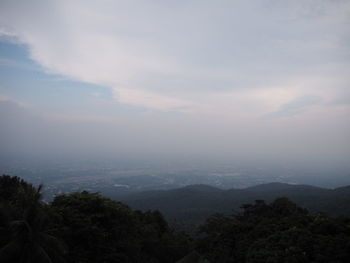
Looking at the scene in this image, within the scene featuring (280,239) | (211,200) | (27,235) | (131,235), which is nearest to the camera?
(27,235)

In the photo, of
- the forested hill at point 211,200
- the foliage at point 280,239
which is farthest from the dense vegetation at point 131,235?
the forested hill at point 211,200

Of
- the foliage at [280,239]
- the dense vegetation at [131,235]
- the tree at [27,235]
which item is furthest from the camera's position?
the foliage at [280,239]

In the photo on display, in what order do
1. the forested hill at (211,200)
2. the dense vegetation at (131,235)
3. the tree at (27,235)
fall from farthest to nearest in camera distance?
the forested hill at (211,200) < the dense vegetation at (131,235) < the tree at (27,235)

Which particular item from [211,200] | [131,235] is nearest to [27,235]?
[131,235]

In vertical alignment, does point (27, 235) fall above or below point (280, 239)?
above

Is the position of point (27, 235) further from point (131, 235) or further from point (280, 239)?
point (280, 239)

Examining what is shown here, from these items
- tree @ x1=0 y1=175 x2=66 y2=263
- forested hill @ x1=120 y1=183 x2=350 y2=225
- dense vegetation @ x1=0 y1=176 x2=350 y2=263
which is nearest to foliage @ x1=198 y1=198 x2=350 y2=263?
dense vegetation @ x1=0 y1=176 x2=350 y2=263

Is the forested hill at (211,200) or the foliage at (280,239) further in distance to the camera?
the forested hill at (211,200)

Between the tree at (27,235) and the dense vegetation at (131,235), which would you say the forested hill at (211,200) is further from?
the tree at (27,235)
